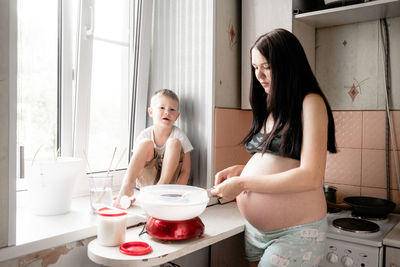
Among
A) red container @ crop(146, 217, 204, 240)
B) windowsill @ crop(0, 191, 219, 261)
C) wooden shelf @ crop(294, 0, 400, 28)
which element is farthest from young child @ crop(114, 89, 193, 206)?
wooden shelf @ crop(294, 0, 400, 28)

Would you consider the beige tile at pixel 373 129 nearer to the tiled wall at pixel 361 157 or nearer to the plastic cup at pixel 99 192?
the tiled wall at pixel 361 157

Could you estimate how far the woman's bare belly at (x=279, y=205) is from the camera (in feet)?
4.46

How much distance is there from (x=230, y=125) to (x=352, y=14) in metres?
0.86

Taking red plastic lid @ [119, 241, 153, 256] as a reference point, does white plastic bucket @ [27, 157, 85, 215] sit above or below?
above

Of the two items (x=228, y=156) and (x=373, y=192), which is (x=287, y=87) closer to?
(x=228, y=156)

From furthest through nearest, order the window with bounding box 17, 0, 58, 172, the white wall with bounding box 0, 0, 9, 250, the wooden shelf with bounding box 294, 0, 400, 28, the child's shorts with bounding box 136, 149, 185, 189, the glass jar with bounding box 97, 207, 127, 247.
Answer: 1. the child's shorts with bounding box 136, 149, 185, 189
2. the wooden shelf with bounding box 294, 0, 400, 28
3. the window with bounding box 17, 0, 58, 172
4. the glass jar with bounding box 97, 207, 127, 247
5. the white wall with bounding box 0, 0, 9, 250

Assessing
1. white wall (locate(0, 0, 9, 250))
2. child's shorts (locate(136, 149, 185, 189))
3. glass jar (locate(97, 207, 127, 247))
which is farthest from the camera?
child's shorts (locate(136, 149, 185, 189))

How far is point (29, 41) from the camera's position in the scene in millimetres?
1645

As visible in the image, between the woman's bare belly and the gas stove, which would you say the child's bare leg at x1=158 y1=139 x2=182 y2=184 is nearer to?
the woman's bare belly

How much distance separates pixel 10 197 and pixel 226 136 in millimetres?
1174

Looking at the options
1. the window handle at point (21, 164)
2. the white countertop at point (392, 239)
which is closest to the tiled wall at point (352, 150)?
the white countertop at point (392, 239)

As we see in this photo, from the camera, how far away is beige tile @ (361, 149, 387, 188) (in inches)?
79.5

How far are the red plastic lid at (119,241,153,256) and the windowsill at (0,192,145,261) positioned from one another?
212mm

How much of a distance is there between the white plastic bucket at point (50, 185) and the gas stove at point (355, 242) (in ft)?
3.85
